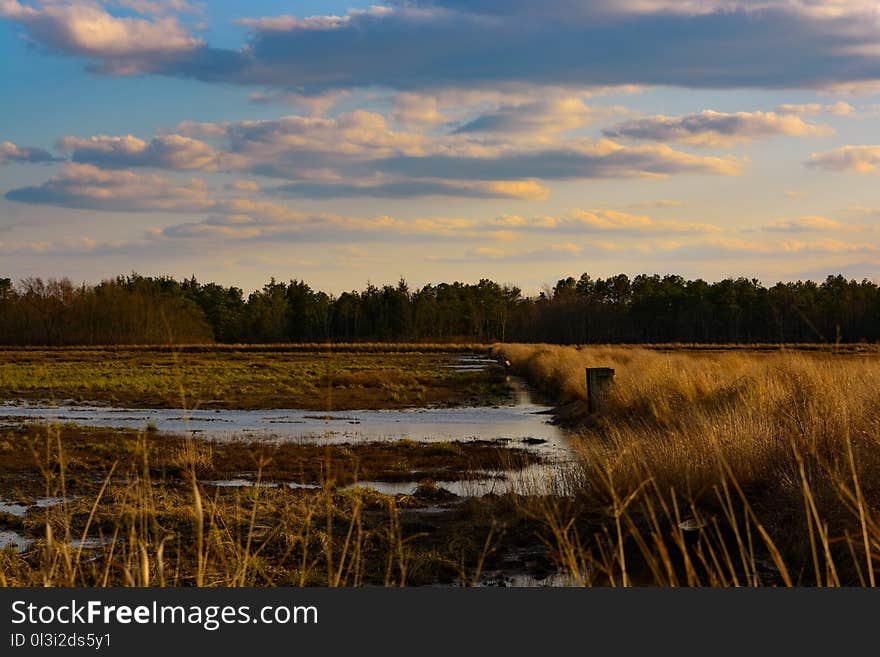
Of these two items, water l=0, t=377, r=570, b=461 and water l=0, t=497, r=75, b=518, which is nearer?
water l=0, t=497, r=75, b=518

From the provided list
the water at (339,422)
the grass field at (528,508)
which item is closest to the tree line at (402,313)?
the water at (339,422)

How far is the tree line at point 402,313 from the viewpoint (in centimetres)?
11650

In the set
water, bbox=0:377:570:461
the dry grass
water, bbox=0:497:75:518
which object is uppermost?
the dry grass

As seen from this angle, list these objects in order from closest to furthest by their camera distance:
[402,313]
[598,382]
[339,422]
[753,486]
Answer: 1. [753,486]
2. [598,382]
3. [339,422]
4. [402,313]

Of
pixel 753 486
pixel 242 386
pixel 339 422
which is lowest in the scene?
pixel 339 422

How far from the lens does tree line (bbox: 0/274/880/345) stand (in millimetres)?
116500

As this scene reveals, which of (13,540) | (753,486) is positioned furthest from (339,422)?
(753,486)

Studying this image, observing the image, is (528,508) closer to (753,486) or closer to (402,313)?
(753,486)

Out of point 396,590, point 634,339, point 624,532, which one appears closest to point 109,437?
point 624,532

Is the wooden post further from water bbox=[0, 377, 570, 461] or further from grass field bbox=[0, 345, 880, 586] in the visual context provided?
grass field bbox=[0, 345, 880, 586]

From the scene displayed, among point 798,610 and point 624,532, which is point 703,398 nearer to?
point 624,532

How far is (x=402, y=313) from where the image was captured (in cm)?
15038

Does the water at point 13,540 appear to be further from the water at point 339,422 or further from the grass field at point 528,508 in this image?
the water at point 339,422

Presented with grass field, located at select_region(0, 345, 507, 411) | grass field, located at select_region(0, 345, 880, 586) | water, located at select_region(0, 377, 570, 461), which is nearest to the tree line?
grass field, located at select_region(0, 345, 507, 411)
